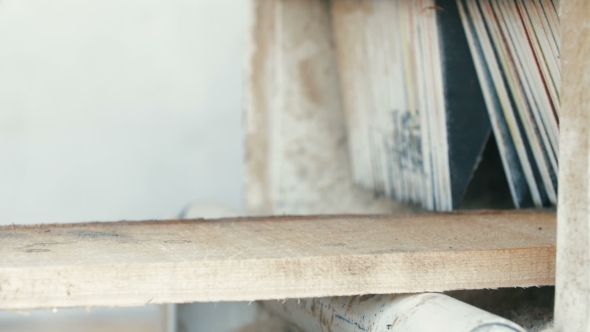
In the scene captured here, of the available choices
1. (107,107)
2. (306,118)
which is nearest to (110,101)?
(107,107)

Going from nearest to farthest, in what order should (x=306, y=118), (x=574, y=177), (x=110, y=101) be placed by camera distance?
(x=574, y=177)
(x=306, y=118)
(x=110, y=101)

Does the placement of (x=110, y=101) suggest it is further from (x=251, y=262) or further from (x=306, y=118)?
(x=251, y=262)

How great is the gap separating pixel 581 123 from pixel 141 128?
2.99 metres

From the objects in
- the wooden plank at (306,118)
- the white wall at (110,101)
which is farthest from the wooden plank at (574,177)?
the white wall at (110,101)

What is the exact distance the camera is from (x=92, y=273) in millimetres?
866

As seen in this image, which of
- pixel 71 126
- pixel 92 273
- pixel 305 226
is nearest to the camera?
pixel 92 273

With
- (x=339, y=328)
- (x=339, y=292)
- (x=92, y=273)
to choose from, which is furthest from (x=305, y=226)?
(x=92, y=273)

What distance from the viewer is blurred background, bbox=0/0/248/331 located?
3.46m

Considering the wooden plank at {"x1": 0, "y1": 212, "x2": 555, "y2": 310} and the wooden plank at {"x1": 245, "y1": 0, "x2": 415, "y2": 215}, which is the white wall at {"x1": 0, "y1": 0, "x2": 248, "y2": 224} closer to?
the wooden plank at {"x1": 245, "y1": 0, "x2": 415, "y2": 215}

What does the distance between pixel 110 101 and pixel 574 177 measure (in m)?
3.00

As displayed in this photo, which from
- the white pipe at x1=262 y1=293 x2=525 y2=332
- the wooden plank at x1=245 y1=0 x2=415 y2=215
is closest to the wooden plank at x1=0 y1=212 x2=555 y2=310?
the white pipe at x1=262 y1=293 x2=525 y2=332

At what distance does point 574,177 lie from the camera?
89cm

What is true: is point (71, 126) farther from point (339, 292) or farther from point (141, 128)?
point (339, 292)

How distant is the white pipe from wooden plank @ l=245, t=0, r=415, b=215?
0.99m
